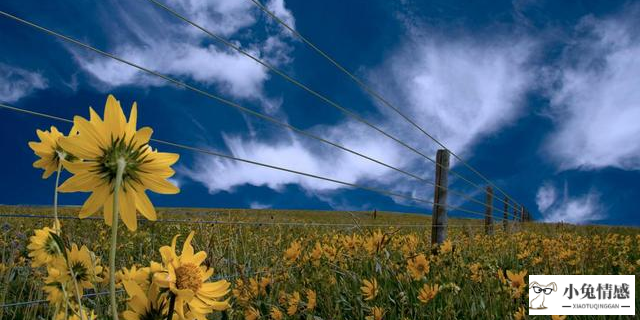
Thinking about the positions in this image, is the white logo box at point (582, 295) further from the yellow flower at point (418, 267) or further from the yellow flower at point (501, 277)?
the yellow flower at point (418, 267)

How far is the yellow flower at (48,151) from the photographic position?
3.11ft

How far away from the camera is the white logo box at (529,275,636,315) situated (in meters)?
2.70

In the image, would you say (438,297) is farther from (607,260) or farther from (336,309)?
(607,260)

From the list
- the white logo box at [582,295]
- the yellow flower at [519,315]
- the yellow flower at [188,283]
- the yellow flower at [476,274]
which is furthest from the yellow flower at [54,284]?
the yellow flower at [476,274]

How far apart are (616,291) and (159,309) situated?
3098 mm

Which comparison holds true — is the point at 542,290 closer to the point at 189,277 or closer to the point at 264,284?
the point at 264,284

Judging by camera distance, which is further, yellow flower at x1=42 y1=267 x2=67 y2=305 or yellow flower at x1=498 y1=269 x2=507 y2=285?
yellow flower at x1=498 y1=269 x2=507 y2=285

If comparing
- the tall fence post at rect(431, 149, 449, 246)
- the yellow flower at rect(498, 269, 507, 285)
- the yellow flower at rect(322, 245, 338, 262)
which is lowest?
the yellow flower at rect(498, 269, 507, 285)

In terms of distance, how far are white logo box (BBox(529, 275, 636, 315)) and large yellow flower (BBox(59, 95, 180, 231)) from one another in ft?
7.66

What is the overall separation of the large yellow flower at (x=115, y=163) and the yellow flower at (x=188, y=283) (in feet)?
0.28

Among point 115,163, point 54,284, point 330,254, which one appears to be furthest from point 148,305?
point 330,254

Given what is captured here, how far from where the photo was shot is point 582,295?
9.62ft

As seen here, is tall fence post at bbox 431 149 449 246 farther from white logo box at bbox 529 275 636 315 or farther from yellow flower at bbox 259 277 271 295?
yellow flower at bbox 259 277 271 295

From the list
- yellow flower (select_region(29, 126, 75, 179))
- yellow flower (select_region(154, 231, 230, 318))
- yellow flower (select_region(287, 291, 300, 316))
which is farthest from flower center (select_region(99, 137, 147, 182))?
yellow flower (select_region(287, 291, 300, 316))
